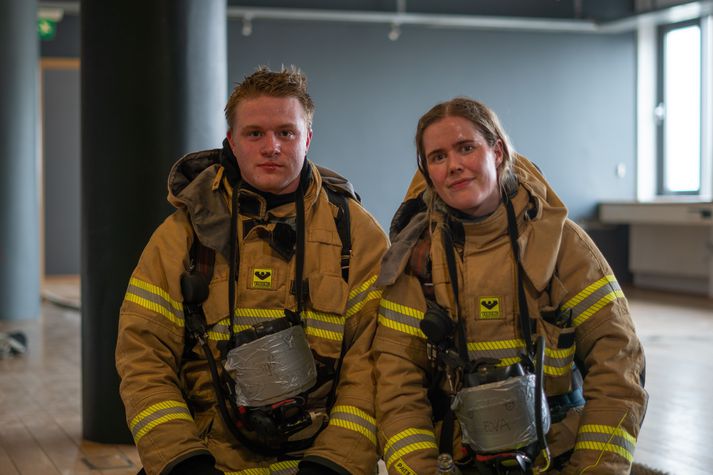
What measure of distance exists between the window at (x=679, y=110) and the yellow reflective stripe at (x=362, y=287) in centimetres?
927

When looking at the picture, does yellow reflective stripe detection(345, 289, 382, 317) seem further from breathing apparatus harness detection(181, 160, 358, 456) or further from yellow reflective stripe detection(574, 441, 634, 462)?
yellow reflective stripe detection(574, 441, 634, 462)

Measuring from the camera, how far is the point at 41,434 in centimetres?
421

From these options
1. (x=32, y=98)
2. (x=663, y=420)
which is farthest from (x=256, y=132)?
(x=32, y=98)

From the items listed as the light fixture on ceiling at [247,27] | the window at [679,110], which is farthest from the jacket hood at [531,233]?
the window at [679,110]

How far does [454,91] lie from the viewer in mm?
11188

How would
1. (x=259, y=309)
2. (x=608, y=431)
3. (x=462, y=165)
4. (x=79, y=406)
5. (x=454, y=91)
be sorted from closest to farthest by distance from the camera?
(x=608, y=431)
(x=462, y=165)
(x=259, y=309)
(x=79, y=406)
(x=454, y=91)

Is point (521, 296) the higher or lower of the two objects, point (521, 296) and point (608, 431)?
the higher

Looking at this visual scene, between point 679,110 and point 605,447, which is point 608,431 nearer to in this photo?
point 605,447

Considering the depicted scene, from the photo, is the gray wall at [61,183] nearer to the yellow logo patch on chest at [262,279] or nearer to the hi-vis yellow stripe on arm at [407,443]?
the yellow logo patch on chest at [262,279]

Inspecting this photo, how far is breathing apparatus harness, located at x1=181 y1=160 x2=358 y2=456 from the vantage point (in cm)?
222

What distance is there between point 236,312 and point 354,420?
0.39 meters

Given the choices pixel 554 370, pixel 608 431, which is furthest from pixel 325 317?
pixel 608 431

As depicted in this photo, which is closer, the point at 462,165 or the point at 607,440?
the point at 607,440

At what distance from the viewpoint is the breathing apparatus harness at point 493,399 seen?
203 centimetres
